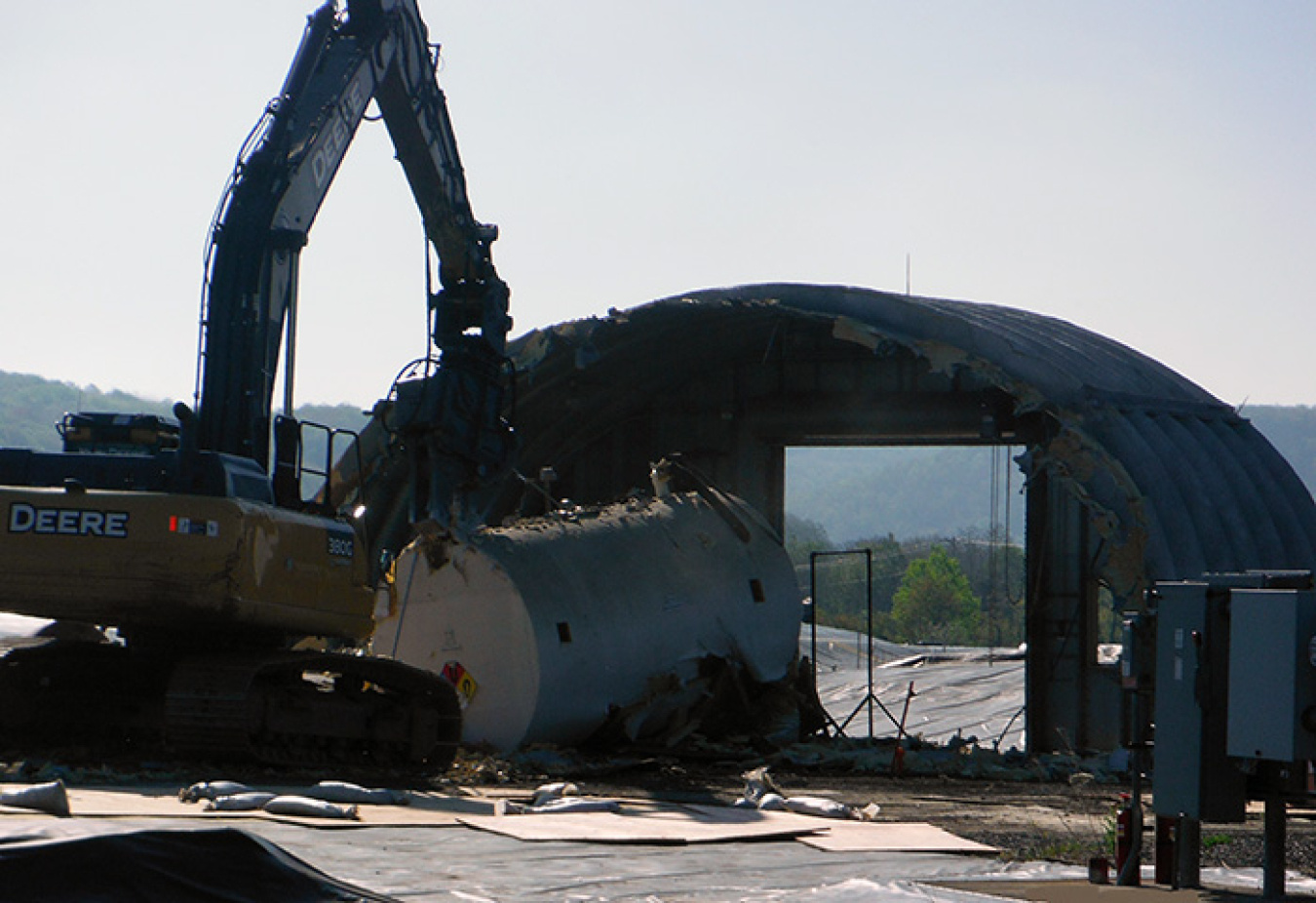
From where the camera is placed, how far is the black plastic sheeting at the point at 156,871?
6.50 meters

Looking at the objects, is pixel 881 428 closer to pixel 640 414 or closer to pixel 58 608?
pixel 640 414

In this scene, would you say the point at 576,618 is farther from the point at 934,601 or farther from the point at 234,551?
the point at 934,601

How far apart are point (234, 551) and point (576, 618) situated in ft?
16.1

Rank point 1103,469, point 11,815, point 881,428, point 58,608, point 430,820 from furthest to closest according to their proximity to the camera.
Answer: point 881,428 → point 1103,469 → point 58,608 → point 430,820 → point 11,815

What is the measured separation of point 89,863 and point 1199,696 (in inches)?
195

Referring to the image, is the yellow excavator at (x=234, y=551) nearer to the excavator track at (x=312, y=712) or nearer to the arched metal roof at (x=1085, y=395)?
the excavator track at (x=312, y=712)

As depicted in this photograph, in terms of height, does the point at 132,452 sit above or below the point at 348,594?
above

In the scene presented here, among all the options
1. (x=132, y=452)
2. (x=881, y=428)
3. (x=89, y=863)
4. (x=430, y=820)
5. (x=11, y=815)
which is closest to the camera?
(x=89, y=863)

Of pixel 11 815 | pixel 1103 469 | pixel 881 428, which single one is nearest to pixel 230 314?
pixel 11 815

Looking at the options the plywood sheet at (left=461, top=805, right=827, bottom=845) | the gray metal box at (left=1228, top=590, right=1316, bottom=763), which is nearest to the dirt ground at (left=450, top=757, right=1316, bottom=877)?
the plywood sheet at (left=461, top=805, right=827, bottom=845)

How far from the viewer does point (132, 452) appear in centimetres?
1496

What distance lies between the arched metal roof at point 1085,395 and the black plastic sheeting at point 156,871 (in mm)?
15078

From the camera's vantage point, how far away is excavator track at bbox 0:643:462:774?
14.2m

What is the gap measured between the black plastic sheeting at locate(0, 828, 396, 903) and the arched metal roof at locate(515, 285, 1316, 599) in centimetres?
1508
